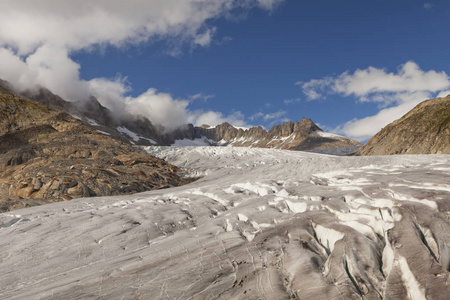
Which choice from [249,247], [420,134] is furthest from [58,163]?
[420,134]

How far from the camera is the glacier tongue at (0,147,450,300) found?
5316mm

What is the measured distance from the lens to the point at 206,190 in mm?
12992

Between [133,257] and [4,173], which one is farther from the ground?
[4,173]

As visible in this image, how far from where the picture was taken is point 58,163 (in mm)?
22906

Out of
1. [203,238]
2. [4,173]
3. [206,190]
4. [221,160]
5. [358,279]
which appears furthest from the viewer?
[221,160]

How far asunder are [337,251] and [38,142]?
124ft

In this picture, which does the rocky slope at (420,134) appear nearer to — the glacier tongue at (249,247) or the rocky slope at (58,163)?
the rocky slope at (58,163)

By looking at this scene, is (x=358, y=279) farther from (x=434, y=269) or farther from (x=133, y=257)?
(x=133, y=257)

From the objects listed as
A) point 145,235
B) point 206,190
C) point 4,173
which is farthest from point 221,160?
point 145,235

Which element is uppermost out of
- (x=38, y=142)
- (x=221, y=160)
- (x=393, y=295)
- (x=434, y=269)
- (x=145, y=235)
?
(x=38, y=142)

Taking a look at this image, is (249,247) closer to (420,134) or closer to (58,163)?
(58,163)

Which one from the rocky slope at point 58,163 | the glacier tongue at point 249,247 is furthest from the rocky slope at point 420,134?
the glacier tongue at point 249,247

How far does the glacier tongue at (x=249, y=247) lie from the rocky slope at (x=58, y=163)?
7969mm

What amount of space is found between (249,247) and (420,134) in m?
99.4
